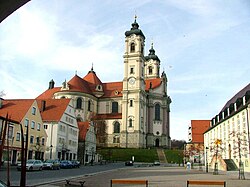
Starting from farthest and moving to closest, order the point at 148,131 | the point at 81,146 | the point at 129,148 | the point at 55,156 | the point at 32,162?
1. the point at 148,131
2. the point at 129,148
3. the point at 81,146
4. the point at 55,156
5. the point at 32,162

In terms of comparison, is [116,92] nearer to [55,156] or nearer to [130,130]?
[130,130]

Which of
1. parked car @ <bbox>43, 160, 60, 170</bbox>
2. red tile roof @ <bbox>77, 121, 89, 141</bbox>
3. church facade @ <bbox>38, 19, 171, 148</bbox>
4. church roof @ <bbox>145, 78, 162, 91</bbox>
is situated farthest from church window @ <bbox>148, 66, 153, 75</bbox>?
parked car @ <bbox>43, 160, 60, 170</bbox>

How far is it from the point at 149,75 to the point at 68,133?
6218cm

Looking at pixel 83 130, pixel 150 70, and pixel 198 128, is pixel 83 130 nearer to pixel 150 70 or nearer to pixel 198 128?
pixel 198 128

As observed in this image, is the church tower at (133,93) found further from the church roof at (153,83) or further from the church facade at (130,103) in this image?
the church roof at (153,83)

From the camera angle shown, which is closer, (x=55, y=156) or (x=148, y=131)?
(x=55, y=156)

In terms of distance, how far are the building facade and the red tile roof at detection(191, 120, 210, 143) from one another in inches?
964

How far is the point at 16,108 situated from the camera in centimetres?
4747

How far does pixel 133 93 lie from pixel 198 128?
19.6 meters

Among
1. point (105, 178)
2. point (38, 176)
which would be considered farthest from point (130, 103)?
point (38, 176)

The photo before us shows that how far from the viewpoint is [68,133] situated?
58406mm

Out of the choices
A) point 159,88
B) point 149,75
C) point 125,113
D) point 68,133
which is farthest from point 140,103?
point 68,133

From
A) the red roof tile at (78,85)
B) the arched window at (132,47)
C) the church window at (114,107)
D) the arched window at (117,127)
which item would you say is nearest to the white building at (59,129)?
the arched window at (117,127)

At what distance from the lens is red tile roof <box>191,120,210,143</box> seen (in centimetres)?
8550
